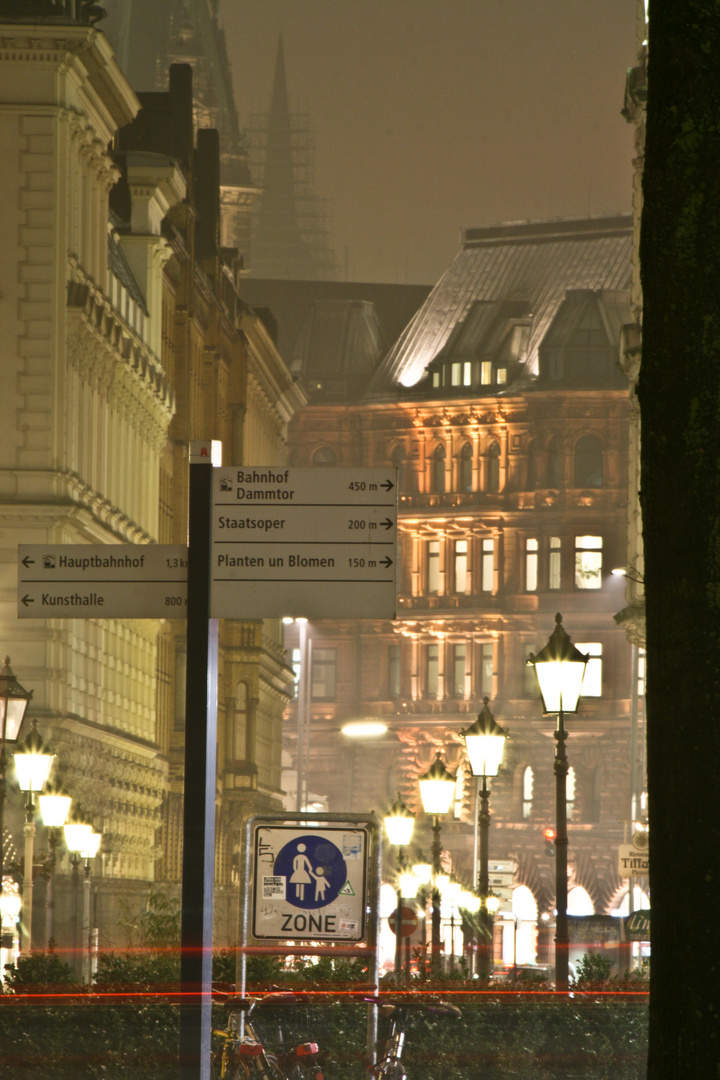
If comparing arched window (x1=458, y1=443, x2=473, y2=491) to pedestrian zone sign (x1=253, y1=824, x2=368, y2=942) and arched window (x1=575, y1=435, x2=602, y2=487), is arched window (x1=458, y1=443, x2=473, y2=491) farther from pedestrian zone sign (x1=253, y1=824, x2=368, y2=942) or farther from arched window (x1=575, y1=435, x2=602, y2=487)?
pedestrian zone sign (x1=253, y1=824, x2=368, y2=942)

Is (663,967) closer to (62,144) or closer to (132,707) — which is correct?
(62,144)

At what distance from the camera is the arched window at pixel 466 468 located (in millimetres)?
85400

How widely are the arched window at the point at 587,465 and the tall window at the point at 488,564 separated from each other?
196 inches

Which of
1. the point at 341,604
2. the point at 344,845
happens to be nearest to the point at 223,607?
the point at 341,604

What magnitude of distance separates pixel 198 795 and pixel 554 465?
77.8m

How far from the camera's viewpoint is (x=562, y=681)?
14.6 metres

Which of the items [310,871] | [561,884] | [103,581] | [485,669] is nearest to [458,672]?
[485,669]

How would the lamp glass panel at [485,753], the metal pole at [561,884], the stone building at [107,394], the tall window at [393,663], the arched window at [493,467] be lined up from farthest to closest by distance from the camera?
the tall window at [393,663]
the arched window at [493,467]
the stone building at [107,394]
the lamp glass panel at [485,753]
the metal pole at [561,884]

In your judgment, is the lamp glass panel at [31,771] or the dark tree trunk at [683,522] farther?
the lamp glass panel at [31,771]

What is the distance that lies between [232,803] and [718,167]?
2114 inches

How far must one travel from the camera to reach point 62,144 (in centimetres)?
3431

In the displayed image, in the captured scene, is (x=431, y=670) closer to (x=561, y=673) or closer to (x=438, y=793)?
(x=438, y=793)

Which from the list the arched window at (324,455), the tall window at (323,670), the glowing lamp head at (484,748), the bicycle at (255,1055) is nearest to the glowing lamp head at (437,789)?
the glowing lamp head at (484,748)

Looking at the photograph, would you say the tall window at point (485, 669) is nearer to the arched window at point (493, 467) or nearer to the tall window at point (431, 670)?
the tall window at point (431, 670)
